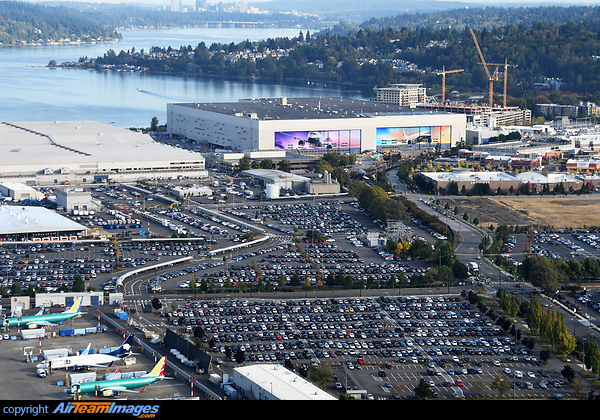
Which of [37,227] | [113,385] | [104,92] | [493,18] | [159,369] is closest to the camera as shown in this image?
[113,385]

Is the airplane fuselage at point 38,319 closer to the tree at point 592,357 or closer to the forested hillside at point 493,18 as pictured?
the tree at point 592,357

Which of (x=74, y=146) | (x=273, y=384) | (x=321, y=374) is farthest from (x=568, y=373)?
(x=74, y=146)

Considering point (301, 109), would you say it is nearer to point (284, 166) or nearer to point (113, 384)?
point (284, 166)

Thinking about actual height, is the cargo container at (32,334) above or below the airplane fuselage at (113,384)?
below

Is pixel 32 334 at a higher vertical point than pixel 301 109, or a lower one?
lower

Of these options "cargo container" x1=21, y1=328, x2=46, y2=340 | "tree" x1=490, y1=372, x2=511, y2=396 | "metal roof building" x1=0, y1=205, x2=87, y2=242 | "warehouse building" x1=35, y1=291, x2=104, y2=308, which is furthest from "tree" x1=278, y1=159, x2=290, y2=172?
Result: "tree" x1=490, y1=372, x2=511, y2=396

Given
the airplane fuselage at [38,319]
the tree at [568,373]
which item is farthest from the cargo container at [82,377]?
the tree at [568,373]

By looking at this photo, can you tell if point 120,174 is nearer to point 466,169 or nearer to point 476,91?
point 466,169

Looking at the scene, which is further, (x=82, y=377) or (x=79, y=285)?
(x=79, y=285)
